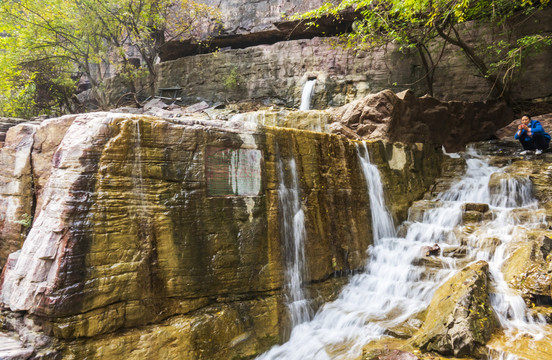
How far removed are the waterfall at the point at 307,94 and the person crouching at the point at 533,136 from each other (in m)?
9.01

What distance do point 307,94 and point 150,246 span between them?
539 inches

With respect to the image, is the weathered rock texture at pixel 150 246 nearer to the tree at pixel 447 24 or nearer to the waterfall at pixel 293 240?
the waterfall at pixel 293 240

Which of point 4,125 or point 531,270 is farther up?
point 4,125

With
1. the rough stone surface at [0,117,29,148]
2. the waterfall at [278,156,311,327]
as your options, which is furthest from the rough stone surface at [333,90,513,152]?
the rough stone surface at [0,117,29,148]

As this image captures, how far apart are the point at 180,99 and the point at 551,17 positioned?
57.8 ft

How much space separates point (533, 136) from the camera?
9367 millimetres

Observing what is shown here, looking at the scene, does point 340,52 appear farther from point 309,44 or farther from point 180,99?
point 180,99

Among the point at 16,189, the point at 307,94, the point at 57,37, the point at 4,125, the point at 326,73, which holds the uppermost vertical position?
the point at 57,37

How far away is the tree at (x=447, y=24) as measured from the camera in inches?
356

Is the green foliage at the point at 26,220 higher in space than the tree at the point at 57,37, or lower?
lower

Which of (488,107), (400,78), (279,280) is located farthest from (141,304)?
(400,78)

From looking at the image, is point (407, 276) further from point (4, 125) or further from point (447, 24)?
point (447, 24)

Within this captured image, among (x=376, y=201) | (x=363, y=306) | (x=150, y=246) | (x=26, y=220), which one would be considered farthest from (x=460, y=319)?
(x=26, y=220)

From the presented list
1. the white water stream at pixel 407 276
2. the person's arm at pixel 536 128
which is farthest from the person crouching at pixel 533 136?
the white water stream at pixel 407 276
